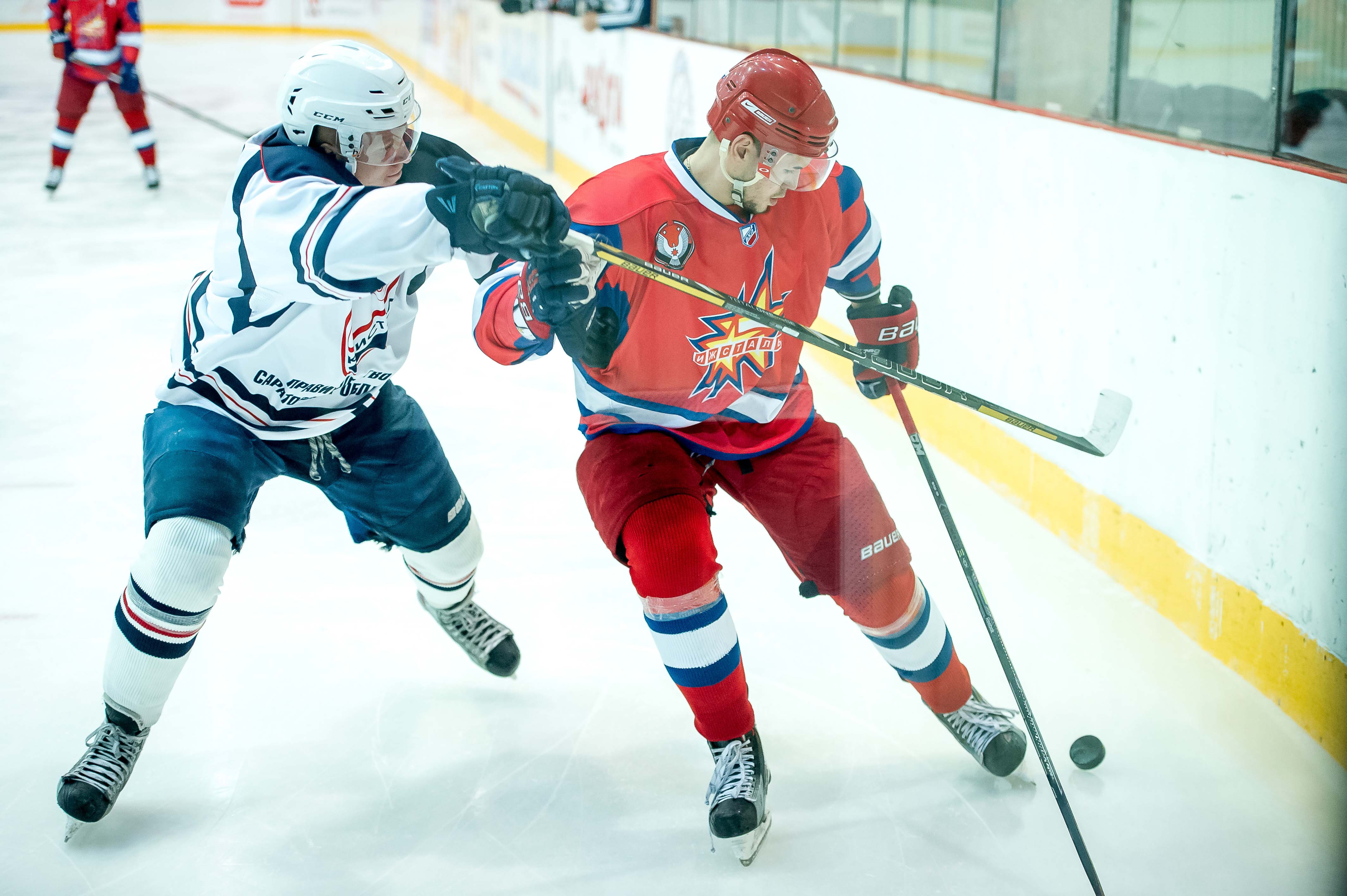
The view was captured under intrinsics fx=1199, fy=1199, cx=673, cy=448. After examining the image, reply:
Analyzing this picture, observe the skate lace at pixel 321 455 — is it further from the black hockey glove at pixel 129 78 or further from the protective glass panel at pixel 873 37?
the black hockey glove at pixel 129 78

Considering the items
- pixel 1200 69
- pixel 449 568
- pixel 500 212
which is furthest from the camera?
pixel 1200 69

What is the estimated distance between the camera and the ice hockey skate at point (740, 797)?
1550 mm

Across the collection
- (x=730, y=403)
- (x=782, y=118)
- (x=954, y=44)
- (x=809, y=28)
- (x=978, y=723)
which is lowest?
(x=978, y=723)

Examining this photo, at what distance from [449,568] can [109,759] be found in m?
0.56

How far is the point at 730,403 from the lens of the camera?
5.47 feet

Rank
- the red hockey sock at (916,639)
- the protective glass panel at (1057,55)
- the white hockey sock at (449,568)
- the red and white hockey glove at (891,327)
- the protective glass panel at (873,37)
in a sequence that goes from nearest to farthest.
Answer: the red hockey sock at (916,639)
the red and white hockey glove at (891,327)
the white hockey sock at (449,568)
the protective glass panel at (1057,55)
the protective glass panel at (873,37)

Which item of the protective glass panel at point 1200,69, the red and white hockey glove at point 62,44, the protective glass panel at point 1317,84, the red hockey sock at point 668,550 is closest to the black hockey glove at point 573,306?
the red hockey sock at point 668,550

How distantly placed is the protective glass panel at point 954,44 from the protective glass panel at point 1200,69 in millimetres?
402

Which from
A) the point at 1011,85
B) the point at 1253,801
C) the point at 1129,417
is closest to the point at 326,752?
the point at 1253,801

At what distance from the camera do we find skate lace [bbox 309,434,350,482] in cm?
174

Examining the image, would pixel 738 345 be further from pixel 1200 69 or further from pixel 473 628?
pixel 1200 69

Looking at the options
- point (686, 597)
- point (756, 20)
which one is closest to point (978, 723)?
point (686, 597)

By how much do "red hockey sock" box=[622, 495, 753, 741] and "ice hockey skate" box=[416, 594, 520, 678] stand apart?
521 mm

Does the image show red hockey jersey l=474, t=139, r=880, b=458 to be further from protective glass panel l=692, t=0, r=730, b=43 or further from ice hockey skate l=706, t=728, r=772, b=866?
protective glass panel l=692, t=0, r=730, b=43
